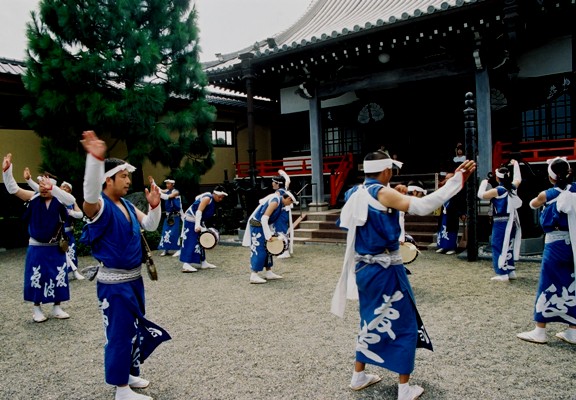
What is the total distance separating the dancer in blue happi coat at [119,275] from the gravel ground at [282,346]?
400 millimetres

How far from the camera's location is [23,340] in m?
4.68

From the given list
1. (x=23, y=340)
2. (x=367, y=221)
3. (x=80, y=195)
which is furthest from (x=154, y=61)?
(x=367, y=221)

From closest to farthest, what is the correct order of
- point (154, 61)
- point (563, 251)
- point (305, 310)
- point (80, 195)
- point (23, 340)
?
point (563, 251)
point (23, 340)
point (305, 310)
point (154, 61)
point (80, 195)

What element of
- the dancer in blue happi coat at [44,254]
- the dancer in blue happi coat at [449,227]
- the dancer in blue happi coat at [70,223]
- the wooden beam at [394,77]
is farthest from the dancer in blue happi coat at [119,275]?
the wooden beam at [394,77]

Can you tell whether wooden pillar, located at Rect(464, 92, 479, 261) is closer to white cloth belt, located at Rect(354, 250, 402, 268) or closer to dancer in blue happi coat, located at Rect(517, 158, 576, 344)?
dancer in blue happi coat, located at Rect(517, 158, 576, 344)

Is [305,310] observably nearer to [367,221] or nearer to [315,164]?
[367,221]

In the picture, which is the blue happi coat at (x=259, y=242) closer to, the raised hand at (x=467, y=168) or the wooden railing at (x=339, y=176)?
the raised hand at (x=467, y=168)

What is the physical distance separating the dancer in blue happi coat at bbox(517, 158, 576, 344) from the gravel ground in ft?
0.61

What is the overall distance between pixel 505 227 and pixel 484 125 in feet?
13.6

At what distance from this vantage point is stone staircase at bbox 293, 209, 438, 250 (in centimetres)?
991

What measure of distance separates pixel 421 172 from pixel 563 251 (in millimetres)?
9577

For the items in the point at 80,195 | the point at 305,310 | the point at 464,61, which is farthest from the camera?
the point at 80,195

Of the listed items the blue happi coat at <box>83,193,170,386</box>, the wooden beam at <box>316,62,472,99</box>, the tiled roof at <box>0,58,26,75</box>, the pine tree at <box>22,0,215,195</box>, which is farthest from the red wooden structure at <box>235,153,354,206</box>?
the blue happi coat at <box>83,193,170,386</box>

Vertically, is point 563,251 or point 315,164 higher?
point 315,164
